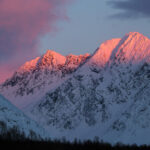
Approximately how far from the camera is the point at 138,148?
30.8 meters

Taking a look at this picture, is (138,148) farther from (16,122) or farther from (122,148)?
(16,122)

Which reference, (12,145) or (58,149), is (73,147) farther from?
(12,145)

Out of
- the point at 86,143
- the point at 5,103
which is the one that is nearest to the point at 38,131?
the point at 5,103

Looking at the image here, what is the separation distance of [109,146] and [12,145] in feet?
22.0

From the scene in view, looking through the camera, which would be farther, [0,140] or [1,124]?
[1,124]

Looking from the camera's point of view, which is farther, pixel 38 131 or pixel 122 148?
pixel 38 131

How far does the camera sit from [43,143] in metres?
30.7

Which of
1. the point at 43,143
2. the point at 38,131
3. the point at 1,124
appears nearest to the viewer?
the point at 43,143

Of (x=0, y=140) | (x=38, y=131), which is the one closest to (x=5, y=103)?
(x=38, y=131)

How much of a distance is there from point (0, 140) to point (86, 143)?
6.12m

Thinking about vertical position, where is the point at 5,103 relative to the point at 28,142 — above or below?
above

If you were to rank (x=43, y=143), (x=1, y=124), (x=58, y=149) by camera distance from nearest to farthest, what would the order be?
1. (x=58, y=149)
2. (x=43, y=143)
3. (x=1, y=124)

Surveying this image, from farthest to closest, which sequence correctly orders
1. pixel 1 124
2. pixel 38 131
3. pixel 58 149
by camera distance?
pixel 38 131 → pixel 1 124 → pixel 58 149

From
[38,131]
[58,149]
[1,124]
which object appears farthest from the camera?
[38,131]
